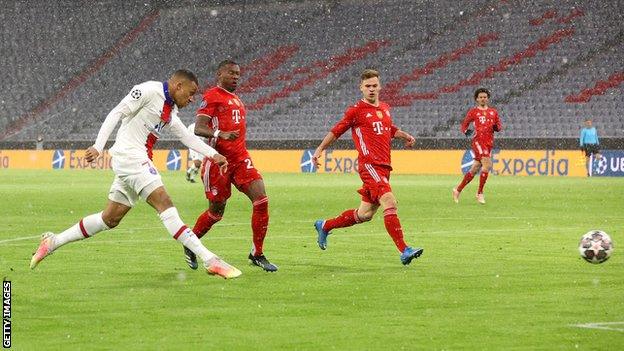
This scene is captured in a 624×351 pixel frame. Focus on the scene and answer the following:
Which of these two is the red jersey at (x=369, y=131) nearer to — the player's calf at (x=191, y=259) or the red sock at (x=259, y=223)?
the red sock at (x=259, y=223)

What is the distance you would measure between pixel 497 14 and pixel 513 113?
7023 millimetres

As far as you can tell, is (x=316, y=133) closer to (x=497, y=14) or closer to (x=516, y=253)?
(x=497, y=14)

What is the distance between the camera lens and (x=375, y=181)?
12906 mm

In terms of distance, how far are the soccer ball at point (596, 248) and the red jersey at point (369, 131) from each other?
2.20 m

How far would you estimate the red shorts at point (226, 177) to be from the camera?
1236 cm

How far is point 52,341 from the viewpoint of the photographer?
7.55m

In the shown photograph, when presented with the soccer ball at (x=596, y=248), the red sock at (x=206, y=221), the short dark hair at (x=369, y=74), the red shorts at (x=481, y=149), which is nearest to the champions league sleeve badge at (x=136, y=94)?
the red sock at (x=206, y=221)

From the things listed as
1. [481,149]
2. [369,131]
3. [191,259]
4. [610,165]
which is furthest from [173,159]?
[191,259]

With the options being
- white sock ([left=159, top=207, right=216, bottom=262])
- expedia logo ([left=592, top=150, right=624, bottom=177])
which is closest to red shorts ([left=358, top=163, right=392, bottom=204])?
white sock ([left=159, top=207, right=216, bottom=262])

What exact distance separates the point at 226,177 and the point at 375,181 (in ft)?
5.09

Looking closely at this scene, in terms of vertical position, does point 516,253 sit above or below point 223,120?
below

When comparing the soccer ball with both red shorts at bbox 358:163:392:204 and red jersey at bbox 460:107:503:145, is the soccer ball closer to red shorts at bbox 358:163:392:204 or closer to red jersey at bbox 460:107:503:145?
red shorts at bbox 358:163:392:204

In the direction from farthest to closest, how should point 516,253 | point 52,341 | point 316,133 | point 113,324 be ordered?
1. point 316,133
2. point 516,253
3. point 113,324
4. point 52,341

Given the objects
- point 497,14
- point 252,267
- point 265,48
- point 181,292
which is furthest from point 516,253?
point 265,48
